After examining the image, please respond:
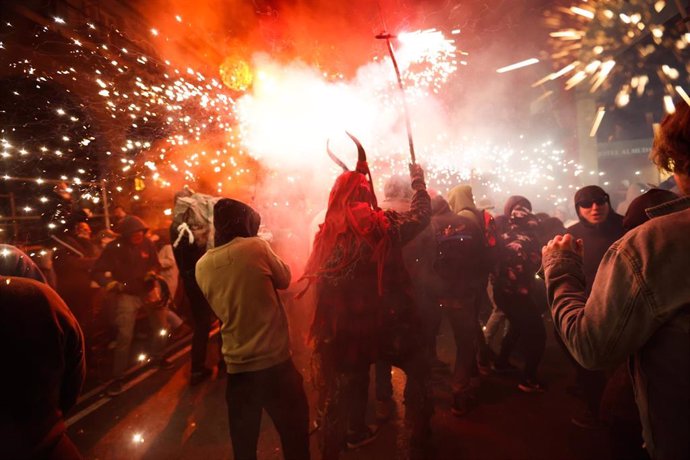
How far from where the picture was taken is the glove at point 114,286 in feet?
14.6

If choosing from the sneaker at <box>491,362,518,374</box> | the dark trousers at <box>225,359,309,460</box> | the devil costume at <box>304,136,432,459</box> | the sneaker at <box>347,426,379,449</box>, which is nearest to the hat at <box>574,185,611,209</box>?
the devil costume at <box>304,136,432,459</box>

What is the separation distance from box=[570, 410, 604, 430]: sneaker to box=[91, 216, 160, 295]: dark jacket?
533 cm

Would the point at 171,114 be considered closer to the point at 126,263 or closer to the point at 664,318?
the point at 126,263

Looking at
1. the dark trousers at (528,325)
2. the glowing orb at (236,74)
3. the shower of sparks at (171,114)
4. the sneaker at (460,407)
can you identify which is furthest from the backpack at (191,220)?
the dark trousers at (528,325)

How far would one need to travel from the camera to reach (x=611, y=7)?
5.54 meters

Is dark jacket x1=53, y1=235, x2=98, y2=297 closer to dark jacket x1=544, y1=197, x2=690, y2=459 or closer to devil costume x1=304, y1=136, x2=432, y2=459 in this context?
devil costume x1=304, y1=136, x2=432, y2=459

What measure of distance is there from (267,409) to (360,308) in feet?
3.16

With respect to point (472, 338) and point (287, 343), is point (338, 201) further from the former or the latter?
point (472, 338)

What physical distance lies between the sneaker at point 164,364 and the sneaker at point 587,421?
5095 millimetres

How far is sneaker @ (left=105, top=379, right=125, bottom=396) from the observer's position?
4230mm

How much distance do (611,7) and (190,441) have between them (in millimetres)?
8548

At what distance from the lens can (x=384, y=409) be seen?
3572 millimetres

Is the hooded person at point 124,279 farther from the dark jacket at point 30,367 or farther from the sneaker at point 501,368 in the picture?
the sneaker at point 501,368

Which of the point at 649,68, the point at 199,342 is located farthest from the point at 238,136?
the point at 649,68
